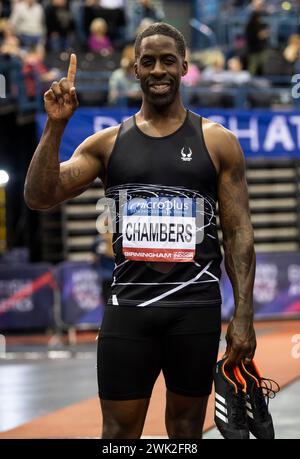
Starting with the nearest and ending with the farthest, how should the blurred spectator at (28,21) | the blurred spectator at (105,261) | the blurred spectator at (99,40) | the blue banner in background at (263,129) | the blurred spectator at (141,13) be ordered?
the blurred spectator at (105,261) < the blue banner in background at (263,129) < the blurred spectator at (28,21) < the blurred spectator at (99,40) < the blurred spectator at (141,13)

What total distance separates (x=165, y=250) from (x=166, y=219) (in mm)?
140

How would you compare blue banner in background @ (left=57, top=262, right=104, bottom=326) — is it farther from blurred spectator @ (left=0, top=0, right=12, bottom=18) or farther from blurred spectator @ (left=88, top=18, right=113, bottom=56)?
blurred spectator @ (left=0, top=0, right=12, bottom=18)

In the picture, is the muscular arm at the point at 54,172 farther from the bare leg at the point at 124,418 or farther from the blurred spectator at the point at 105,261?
the blurred spectator at the point at 105,261

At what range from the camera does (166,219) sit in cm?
447

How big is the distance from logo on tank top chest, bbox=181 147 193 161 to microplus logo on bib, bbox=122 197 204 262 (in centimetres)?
18

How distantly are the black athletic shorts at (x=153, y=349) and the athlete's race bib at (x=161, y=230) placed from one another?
24 cm

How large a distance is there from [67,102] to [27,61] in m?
13.0

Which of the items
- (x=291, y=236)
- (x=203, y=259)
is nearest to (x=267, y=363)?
(x=203, y=259)

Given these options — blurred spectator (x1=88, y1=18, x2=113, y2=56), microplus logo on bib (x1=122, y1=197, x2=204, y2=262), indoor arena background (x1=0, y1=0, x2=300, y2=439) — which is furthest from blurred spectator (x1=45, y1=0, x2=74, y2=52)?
microplus logo on bib (x1=122, y1=197, x2=204, y2=262)

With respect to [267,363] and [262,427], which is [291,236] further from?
[262,427]

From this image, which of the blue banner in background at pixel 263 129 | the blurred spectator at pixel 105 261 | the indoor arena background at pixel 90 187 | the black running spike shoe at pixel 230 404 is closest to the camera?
the black running spike shoe at pixel 230 404

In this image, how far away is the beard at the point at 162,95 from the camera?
4.47 metres

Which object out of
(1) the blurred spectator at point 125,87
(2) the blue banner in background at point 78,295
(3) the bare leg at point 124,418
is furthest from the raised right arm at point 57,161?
(1) the blurred spectator at point 125,87

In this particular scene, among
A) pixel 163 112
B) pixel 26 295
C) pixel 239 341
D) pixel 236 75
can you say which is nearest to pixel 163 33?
pixel 163 112
